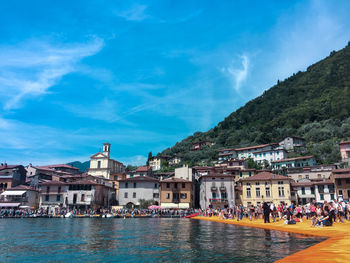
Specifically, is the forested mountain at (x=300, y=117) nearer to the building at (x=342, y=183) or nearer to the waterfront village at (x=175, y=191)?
the waterfront village at (x=175, y=191)

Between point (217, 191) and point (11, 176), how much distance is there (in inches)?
1979

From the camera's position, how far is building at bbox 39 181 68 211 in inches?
2414

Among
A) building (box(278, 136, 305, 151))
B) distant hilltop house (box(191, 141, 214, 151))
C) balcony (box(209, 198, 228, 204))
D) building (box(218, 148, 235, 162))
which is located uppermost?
distant hilltop house (box(191, 141, 214, 151))

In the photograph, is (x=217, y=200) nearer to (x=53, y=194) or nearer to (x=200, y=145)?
(x=53, y=194)

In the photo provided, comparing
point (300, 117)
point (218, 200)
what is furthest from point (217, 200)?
point (300, 117)

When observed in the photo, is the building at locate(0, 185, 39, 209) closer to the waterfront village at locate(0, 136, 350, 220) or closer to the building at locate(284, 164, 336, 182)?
the waterfront village at locate(0, 136, 350, 220)

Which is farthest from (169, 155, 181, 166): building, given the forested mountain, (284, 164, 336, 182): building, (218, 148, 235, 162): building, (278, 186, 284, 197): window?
(278, 186, 284, 197): window

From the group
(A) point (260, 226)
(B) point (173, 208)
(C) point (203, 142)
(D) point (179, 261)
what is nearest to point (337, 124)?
(C) point (203, 142)

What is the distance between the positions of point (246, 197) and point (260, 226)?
3383 centimetres

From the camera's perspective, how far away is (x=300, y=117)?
123812 millimetres

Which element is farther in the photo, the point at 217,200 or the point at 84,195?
the point at 84,195

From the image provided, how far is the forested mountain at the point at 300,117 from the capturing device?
9800 cm

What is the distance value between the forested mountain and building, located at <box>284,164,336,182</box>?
8809mm

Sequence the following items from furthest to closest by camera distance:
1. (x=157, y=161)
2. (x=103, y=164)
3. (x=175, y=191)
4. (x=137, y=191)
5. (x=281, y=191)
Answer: (x=157, y=161) → (x=103, y=164) → (x=137, y=191) → (x=175, y=191) → (x=281, y=191)
